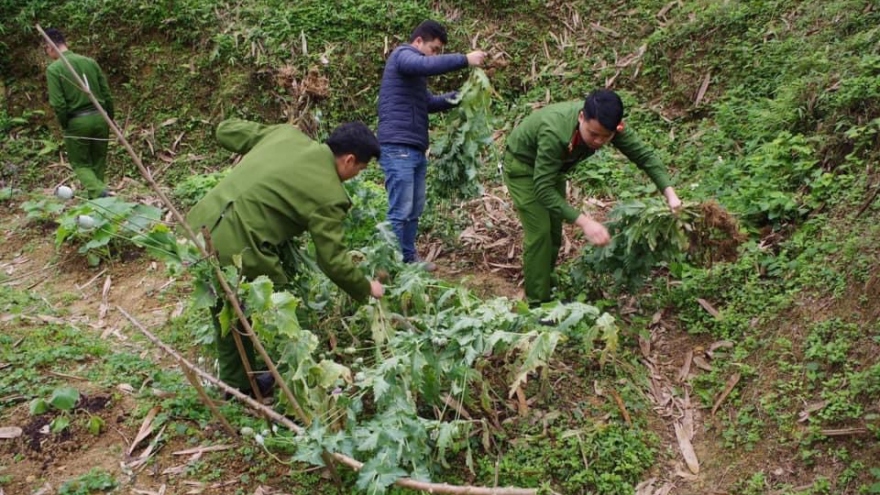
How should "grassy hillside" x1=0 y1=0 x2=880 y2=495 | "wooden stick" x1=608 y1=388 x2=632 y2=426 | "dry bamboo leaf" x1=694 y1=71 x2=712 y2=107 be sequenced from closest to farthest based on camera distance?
1. "grassy hillside" x1=0 y1=0 x2=880 y2=495
2. "wooden stick" x1=608 y1=388 x2=632 y2=426
3. "dry bamboo leaf" x1=694 y1=71 x2=712 y2=107

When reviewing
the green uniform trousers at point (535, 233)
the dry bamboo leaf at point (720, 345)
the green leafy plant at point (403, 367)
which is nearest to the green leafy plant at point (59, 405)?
the green leafy plant at point (403, 367)

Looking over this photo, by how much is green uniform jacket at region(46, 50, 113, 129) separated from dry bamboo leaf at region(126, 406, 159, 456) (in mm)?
4065

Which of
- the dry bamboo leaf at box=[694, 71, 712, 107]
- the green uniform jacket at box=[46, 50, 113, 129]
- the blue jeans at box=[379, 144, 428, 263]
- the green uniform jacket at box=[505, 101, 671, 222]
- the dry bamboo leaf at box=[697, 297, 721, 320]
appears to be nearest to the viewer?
the green uniform jacket at box=[505, 101, 671, 222]

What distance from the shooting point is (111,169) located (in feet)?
28.5

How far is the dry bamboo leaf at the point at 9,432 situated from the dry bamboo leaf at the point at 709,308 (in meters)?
4.41

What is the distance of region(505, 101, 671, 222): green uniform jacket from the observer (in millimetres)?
4594

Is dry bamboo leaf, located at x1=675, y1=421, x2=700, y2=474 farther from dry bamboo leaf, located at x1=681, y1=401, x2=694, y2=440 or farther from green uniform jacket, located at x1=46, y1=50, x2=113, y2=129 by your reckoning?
green uniform jacket, located at x1=46, y1=50, x2=113, y2=129

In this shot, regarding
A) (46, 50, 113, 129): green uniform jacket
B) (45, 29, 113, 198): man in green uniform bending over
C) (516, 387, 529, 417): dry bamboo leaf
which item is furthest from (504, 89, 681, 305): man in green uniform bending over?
(46, 50, 113, 129): green uniform jacket

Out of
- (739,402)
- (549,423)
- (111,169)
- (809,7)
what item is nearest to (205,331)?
(549,423)

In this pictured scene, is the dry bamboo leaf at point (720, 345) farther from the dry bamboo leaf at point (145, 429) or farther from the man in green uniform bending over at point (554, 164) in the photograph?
the dry bamboo leaf at point (145, 429)

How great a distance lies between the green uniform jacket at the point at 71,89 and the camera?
700 centimetres

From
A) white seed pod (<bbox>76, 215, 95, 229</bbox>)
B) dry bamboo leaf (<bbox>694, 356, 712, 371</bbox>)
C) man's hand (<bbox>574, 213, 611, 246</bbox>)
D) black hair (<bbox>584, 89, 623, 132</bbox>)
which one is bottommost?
dry bamboo leaf (<bbox>694, 356, 712, 371</bbox>)

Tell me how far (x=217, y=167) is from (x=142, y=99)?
1.53 meters

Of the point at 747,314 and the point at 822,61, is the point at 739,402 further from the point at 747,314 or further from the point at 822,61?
the point at 822,61
